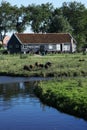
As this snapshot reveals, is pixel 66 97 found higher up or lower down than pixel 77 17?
lower down

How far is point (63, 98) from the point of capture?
30.0 meters

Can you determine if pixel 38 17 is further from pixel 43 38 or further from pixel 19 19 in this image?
pixel 43 38

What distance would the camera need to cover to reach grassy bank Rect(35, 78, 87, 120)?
26.5 metres

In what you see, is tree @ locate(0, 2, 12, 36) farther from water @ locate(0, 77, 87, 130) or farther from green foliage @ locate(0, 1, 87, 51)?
water @ locate(0, 77, 87, 130)

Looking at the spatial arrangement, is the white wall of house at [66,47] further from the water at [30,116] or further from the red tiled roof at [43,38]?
the water at [30,116]

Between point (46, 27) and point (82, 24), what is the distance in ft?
45.7

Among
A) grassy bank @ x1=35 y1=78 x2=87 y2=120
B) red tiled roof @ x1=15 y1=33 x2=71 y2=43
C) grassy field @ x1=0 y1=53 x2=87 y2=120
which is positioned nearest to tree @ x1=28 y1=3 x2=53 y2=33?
red tiled roof @ x1=15 y1=33 x2=71 y2=43

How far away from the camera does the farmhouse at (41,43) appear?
378 feet

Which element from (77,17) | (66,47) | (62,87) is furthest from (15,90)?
(77,17)

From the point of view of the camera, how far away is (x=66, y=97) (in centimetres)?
3005

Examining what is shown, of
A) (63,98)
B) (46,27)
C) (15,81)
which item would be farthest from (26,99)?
(46,27)

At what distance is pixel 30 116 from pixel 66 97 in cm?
356

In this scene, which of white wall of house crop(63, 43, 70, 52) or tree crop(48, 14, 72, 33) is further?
tree crop(48, 14, 72, 33)

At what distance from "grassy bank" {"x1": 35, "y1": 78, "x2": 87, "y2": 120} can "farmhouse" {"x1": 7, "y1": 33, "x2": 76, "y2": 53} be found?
7650 centimetres
